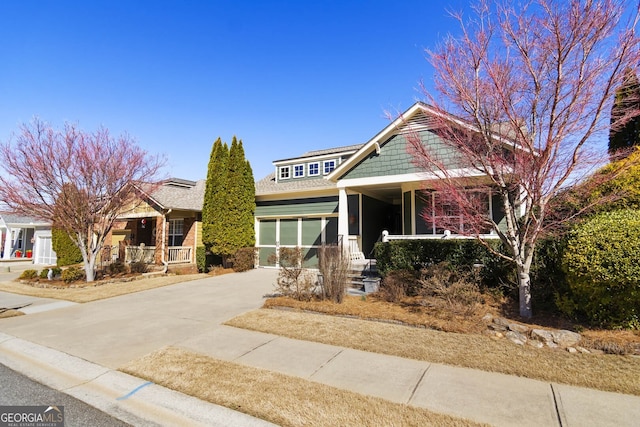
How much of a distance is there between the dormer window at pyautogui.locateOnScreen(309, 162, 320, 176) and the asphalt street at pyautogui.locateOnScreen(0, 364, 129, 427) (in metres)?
15.3

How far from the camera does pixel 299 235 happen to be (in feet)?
55.0

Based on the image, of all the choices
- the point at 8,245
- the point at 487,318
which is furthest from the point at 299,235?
the point at 8,245

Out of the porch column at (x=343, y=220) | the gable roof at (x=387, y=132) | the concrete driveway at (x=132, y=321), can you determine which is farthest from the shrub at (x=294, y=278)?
the gable roof at (x=387, y=132)

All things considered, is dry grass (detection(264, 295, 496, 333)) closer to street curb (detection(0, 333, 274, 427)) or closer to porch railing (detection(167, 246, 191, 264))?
street curb (detection(0, 333, 274, 427))

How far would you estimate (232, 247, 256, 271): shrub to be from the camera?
16.0 metres

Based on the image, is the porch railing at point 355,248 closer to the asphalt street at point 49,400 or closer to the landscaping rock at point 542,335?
the landscaping rock at point 542,335

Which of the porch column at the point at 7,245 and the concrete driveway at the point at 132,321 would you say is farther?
the porch column at the point at 7,245

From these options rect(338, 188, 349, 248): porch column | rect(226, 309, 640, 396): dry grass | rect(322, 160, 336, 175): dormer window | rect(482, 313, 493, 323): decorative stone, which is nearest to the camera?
rect(226, 309, 640, 396): dry grass

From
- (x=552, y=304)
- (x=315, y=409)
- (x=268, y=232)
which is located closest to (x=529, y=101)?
(x=552, y=304)

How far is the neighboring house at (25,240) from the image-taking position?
88.4 feet

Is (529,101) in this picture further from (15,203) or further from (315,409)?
(15,203)

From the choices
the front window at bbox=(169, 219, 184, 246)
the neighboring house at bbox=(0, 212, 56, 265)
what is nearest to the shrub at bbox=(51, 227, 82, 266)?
the neighboring house at bbox=(0, 212, 56, 265)

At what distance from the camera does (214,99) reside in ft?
46.7

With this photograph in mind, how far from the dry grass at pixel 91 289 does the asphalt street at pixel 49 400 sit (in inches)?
241
